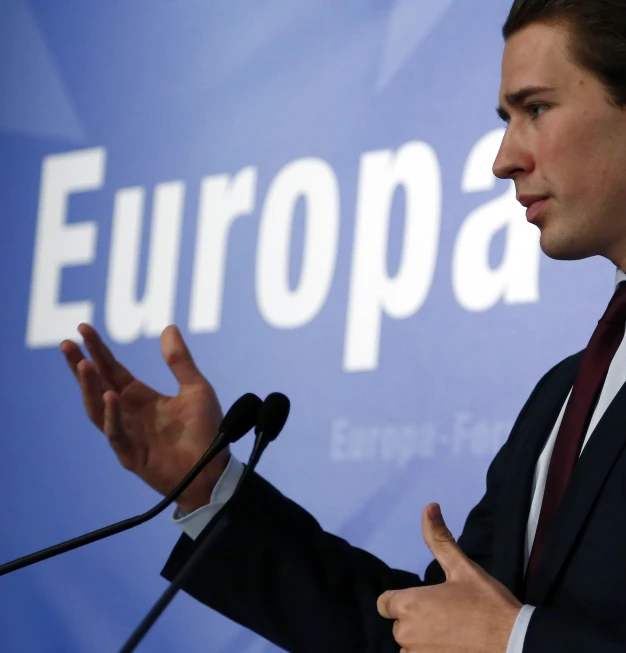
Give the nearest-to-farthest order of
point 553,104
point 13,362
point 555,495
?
point 555,495
point 553,104
point 13,362

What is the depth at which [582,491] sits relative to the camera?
1.55 m

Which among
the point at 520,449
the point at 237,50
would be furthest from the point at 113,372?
the point at 237,50

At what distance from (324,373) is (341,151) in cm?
59

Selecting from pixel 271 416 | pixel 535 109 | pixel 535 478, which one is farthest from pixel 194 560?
pixel 535 109

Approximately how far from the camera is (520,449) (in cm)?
182

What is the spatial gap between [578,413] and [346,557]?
0.42 meters

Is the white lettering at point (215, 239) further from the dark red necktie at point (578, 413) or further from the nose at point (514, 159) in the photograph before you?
the dark red necktie at point (578, 413)

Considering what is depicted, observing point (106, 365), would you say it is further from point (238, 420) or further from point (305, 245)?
point (305, 245)

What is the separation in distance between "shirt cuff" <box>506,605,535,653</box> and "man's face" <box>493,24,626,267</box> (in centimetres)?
57

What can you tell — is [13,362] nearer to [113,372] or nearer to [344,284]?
[344,284]

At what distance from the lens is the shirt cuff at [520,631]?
1385 millimetres

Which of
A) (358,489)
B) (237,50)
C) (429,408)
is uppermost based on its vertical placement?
(237,50)

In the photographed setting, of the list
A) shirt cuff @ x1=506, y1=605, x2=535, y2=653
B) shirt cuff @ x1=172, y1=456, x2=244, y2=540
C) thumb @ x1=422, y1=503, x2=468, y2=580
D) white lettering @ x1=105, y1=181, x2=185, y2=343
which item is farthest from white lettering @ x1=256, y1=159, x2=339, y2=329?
shirt cuff @ x1=506, y1=605, x2=535, y2=653

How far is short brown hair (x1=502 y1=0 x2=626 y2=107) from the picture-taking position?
1760mm
